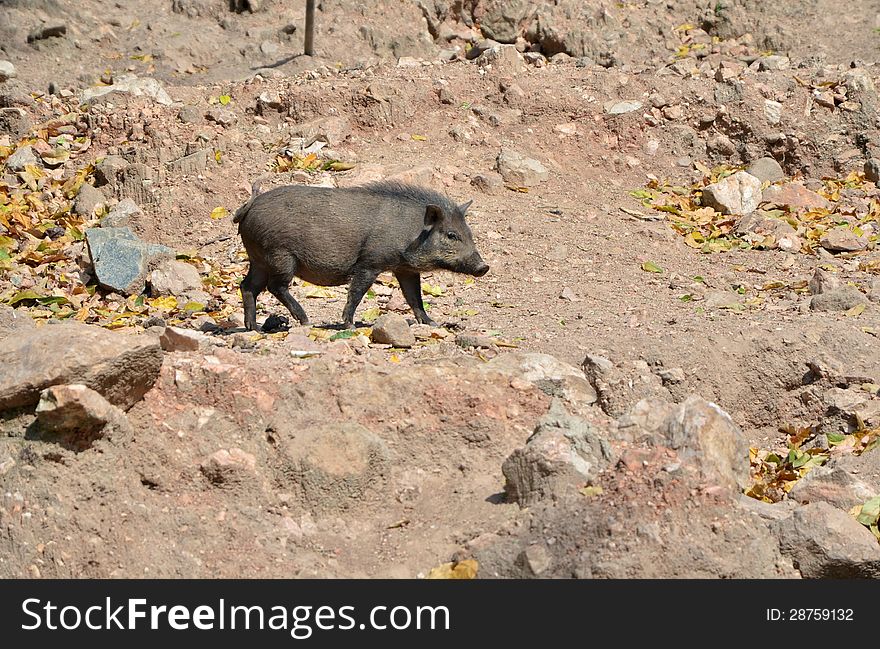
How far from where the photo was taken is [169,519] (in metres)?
5.42

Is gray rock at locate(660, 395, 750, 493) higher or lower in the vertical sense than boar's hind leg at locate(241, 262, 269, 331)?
higher

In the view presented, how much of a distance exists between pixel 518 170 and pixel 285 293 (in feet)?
14.8

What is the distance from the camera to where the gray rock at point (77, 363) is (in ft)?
18.2

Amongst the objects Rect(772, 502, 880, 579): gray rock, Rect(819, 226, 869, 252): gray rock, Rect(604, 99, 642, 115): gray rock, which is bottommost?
Rect(819, 226, 869, 252): gray rock

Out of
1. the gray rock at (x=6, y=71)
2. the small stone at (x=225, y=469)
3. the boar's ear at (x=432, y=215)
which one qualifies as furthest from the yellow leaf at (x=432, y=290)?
the gray rock at (x=6, y=71)

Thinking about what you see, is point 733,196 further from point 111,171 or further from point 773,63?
point 111,171

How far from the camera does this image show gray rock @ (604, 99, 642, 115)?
13.5 metres

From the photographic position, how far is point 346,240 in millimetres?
8617

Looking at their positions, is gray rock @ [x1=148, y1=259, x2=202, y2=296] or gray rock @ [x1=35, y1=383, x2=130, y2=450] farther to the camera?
gray rock @ [x1=148, y1=259, x2=202, y2=296]

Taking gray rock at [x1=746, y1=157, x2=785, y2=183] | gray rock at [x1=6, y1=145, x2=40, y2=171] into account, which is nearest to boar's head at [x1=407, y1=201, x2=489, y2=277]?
gray rock at [x1=746, y1=157, x2=785, y2=183]

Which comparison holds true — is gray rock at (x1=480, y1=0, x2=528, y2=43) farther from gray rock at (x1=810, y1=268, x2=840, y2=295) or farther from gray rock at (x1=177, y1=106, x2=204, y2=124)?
gray rock at (x1=810, y1=268, x2=840, y2=295)

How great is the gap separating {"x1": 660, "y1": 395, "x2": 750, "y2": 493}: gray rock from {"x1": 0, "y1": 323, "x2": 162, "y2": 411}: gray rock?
8.72 feet

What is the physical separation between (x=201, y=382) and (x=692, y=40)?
492 inches

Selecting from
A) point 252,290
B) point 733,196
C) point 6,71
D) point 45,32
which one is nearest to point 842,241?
point 733,196
